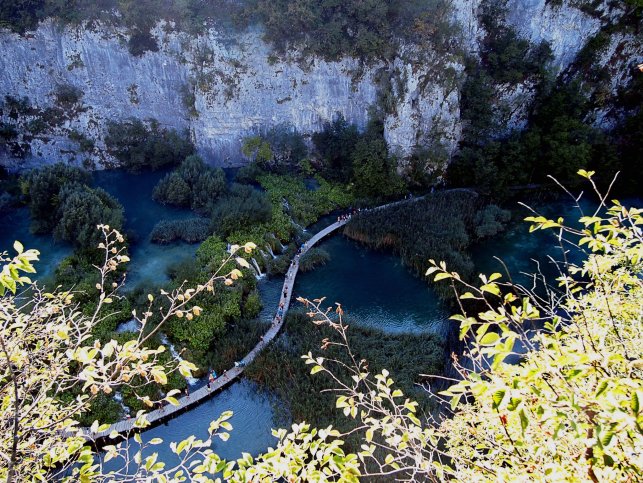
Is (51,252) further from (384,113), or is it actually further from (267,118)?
(384,113)

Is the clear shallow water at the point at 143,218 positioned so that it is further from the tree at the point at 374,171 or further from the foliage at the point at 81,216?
the tree at the point at 374,171

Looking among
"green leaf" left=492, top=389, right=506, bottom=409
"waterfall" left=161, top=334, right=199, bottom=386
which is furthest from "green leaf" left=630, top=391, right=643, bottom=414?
"waterfall" left=161, top=334, right=199, bottom=386

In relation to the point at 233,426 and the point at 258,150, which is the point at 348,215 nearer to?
the point at 258,150

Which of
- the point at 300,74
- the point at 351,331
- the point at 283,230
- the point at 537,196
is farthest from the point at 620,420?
the point at 300,74

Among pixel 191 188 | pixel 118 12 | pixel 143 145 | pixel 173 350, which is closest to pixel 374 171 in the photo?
pixel 191 188

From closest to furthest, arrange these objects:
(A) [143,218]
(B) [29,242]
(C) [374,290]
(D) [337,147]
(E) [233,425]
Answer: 1. (E) [233,425]
2. (C) [374,290]
3. (B) [29,242]
4. (A) [143,218]
5. (D) [337,147]

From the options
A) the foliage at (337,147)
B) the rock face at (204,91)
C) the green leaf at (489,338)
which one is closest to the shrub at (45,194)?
the rock face at (204,91)
